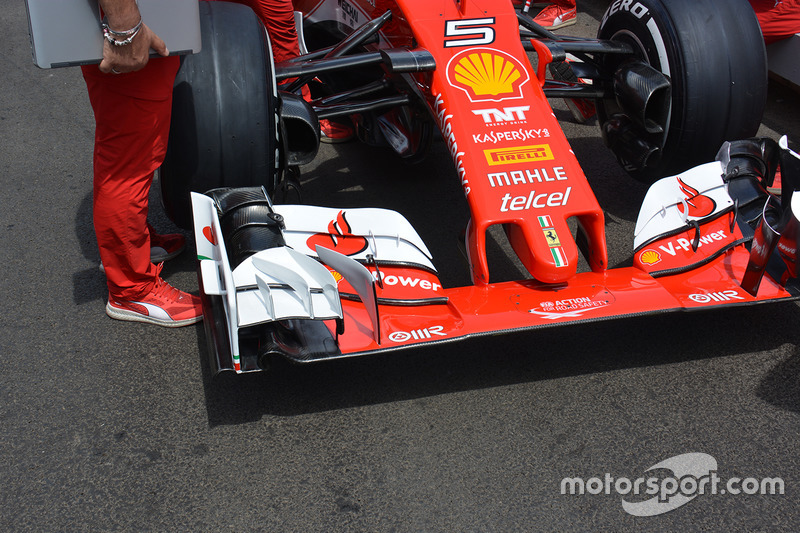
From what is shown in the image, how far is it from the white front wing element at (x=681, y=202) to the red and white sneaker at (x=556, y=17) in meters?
3.51

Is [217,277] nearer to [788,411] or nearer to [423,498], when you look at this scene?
[423,498]

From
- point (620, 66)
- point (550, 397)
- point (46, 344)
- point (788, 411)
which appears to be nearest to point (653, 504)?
point (550, 397)

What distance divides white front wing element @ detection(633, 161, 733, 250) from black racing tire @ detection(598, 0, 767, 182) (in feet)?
1.11

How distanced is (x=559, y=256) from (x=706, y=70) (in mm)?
1284

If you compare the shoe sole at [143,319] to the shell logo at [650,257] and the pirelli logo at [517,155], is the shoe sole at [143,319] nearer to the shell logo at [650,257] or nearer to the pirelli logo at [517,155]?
the pirelli logo at [517,155]

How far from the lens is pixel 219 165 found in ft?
9.46

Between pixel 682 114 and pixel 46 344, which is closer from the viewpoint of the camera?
pixel 46 344

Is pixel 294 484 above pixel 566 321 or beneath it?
beneath

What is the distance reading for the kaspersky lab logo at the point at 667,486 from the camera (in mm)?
2223

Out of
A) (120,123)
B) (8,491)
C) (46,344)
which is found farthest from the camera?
(46,344)

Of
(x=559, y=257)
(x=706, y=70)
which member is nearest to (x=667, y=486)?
(x=559, y=257)

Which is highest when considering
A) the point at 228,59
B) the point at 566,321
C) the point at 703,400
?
the point at 228,59

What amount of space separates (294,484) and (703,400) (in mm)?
1441

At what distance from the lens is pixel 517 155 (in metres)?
2.84
